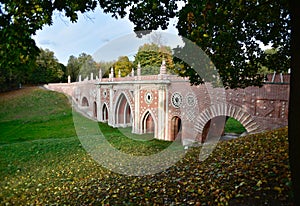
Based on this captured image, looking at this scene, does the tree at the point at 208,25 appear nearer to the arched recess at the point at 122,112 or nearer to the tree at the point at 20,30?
the tree at the point at 20,30

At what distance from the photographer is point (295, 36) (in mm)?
2648

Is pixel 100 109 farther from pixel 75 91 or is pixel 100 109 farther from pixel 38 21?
pixel 38 21

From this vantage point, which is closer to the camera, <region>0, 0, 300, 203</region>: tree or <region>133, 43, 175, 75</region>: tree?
<region>0, 0, 300, 203</region>: tree

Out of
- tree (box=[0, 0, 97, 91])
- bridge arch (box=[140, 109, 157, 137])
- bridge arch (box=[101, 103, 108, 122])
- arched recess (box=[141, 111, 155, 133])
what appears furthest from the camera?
bridge arch (box=[101, 103, 108, 122])

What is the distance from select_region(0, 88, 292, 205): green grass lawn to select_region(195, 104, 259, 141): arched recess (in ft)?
11.7

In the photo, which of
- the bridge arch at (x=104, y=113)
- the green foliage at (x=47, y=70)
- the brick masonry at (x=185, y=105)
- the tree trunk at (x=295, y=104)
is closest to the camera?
the tree trunk at (x=295, y=104)

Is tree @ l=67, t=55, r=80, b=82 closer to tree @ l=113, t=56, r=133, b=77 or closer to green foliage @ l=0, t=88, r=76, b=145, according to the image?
green foliage @ l=0, t=88, r=76, b=145

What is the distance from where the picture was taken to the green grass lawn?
3.87 metres

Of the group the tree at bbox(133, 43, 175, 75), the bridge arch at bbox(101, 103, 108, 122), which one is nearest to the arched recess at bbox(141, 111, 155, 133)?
the tree at bbox(133, 43, 175, 75)

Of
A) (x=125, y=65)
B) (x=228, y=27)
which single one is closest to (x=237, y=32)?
(x=228, y=27)

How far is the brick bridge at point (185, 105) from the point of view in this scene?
11.0 m

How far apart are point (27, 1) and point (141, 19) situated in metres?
2.44

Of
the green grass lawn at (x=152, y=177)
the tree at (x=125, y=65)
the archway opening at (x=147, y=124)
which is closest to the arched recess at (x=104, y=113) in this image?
the tree at (x=125, y=65)

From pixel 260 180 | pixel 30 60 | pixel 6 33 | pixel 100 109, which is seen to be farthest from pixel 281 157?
pixel 100 109
